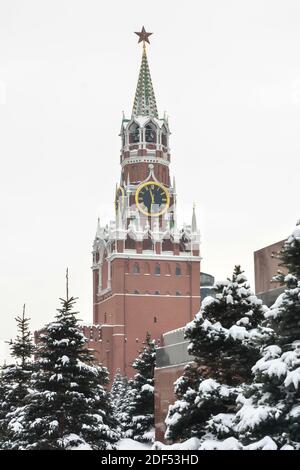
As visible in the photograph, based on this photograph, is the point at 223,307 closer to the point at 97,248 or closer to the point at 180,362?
the point at 180,362

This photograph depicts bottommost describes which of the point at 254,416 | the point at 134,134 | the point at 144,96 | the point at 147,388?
the point at 254,416

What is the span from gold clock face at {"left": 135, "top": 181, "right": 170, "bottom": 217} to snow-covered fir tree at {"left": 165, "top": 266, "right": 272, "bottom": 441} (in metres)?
83.1

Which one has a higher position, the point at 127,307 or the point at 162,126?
the point at 162,126

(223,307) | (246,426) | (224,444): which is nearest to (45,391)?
(223,307)

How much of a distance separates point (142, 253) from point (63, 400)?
75.6 m

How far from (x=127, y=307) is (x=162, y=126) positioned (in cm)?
2418

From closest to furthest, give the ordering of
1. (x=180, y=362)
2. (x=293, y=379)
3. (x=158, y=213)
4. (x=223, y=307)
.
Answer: (x=293, y=379) → (x=223, y=307) → (x=180, y=362) → (x=158, y=213)

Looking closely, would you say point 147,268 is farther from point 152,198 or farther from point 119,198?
point 119,198

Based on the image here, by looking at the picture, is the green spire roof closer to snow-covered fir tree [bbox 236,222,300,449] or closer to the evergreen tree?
the evergreen tree

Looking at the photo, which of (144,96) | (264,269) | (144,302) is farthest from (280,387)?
(144,96)

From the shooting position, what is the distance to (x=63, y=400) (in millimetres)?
27422

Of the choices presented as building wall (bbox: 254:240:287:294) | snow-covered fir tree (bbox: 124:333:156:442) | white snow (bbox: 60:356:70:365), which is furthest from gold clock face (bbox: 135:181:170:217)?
white snow (bbox: 60:356:70:365)

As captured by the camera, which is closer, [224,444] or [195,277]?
[224,444]

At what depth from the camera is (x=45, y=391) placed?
27.3m
